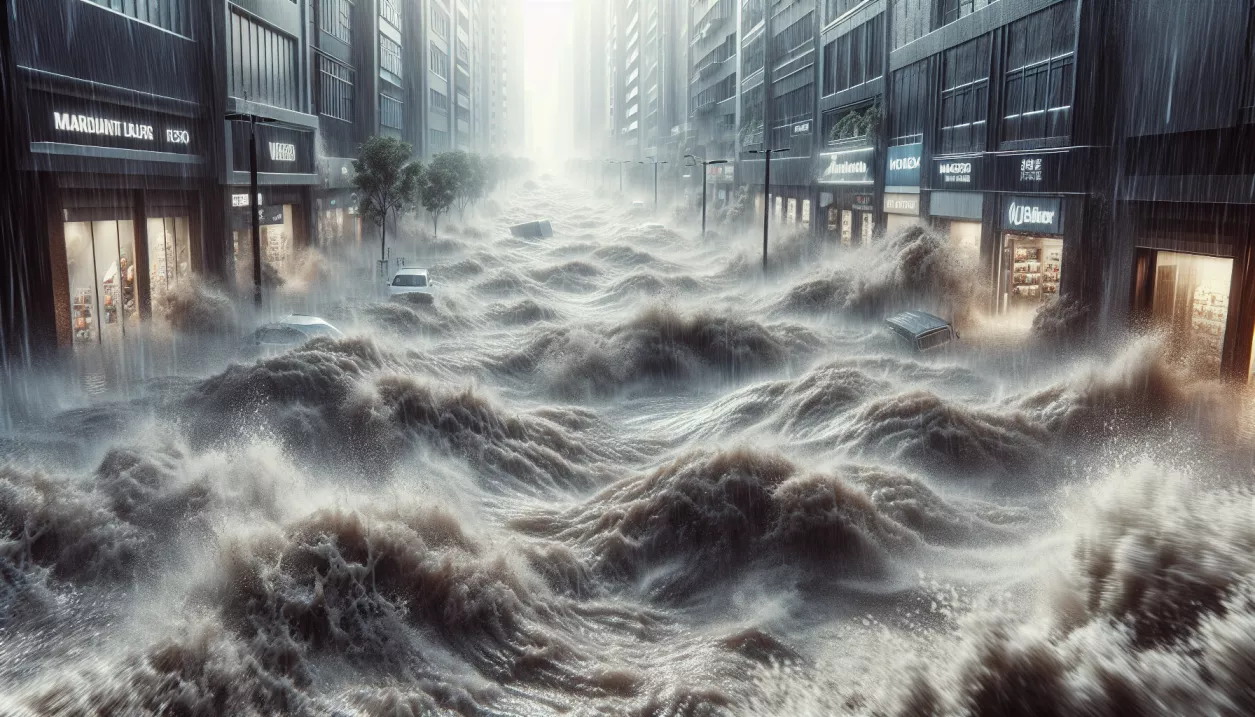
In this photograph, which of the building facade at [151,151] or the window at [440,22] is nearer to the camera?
the building facade at [151,151]

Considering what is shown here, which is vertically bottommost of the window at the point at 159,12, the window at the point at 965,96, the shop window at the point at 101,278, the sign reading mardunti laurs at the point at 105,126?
the shop window at the point at 101,278

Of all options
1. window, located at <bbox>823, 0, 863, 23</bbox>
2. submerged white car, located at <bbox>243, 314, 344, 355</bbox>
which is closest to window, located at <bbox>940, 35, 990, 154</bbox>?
window, located at <bbox>823, 0, 863, 23</bbox>

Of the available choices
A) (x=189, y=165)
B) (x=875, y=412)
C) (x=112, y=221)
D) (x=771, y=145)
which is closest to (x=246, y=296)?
(x=189, y=165)

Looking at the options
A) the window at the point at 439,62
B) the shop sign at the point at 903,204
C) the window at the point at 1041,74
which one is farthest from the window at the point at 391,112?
the window at the point at 1041,74

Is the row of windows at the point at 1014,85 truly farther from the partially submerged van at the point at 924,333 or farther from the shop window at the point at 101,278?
the shop window at the point at 101,278

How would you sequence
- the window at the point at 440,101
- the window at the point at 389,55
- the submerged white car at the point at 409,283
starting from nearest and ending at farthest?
the submerged white car at the point at 409,283 < the window at the point at 389,55 < the window at the point at 440,101

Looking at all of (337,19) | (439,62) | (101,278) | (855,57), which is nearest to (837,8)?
(855,57)

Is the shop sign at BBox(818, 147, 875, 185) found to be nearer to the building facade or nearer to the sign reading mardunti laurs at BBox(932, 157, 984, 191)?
the sign reading mardunti laurs at BBox(932, 157, 984, 191)

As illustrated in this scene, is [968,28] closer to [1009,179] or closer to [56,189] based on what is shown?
[1009,179]
